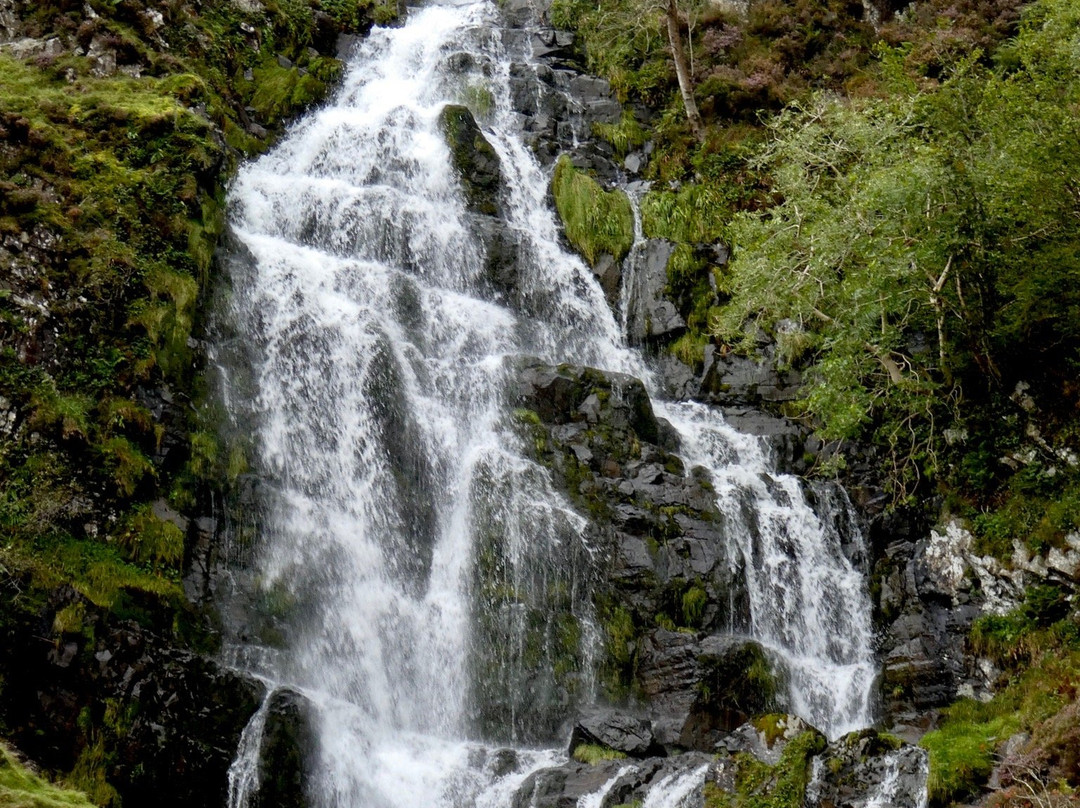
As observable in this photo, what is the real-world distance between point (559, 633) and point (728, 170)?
1386cm

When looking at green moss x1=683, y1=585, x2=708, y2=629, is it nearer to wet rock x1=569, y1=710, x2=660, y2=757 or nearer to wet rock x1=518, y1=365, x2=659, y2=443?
wet rock x1=569, y1=710, x2=660, y2=757

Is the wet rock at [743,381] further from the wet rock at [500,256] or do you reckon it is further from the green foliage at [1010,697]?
the green foliage at [1010,697]

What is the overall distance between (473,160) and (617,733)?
569 inches

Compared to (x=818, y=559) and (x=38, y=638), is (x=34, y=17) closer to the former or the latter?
(x=38, y=638)

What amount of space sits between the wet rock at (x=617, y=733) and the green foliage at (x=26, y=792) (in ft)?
25.8

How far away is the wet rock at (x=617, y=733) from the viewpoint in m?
12.0

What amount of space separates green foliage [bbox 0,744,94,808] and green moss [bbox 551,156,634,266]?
16959 millimetres

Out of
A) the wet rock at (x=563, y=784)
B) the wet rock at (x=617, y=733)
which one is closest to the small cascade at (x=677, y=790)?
the wet rock at (x=563, y=784)

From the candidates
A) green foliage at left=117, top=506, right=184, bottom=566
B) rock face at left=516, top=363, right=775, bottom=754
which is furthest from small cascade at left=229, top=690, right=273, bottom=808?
rock face at left=516, top=363, right=775, bottom=754

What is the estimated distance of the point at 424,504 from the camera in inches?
585

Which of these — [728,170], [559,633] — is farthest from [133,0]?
[559,633]

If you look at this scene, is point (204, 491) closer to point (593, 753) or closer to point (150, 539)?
point (150, 539)

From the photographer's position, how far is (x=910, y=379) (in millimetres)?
14633

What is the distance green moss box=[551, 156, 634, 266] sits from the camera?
2078 cm
